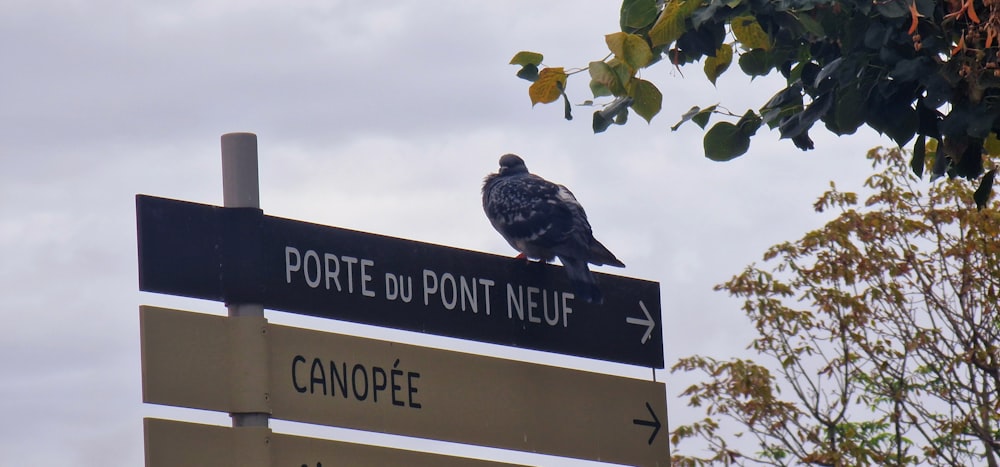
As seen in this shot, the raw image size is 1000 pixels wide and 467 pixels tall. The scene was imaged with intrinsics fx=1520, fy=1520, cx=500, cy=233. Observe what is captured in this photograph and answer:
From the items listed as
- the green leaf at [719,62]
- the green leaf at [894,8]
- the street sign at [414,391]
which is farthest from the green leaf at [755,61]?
the street sign at [414,391]

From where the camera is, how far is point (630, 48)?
425 centimetres

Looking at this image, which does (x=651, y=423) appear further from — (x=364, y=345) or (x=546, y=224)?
(x=546, y=224)

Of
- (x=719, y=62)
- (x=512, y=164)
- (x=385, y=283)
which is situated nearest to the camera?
(x=385, y=283)

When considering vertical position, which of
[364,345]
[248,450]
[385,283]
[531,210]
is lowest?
[248,450]

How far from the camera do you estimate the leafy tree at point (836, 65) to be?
4191mm

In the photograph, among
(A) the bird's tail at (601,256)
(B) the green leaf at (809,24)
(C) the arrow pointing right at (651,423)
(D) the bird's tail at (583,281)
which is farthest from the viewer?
(A) the bird's tail at (601,256)

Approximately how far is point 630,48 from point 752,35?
52 centimetres

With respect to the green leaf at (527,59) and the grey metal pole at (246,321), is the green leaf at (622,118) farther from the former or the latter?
the grey metal pole at (246,321)

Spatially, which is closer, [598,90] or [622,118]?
[598,90]

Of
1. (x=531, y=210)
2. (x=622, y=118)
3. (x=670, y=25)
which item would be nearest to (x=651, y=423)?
(x=622, y=118)

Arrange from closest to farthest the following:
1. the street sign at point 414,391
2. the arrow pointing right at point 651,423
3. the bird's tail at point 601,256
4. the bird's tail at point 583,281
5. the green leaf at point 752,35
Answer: the street sign at point 414,391 < the green leaf at point 752,35 < the arrow pointing right at point 651,423 < the bird's tail at point 583,281 < the bird's tail at point 601,256

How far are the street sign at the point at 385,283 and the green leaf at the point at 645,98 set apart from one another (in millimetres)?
720

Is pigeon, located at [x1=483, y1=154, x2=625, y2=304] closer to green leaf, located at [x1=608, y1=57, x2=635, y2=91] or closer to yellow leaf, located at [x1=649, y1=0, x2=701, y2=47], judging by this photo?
green leaf, located at [x1=608, y1=57, x2=635, y2=91]

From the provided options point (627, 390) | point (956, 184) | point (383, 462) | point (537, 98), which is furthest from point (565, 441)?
point (956, 184)
